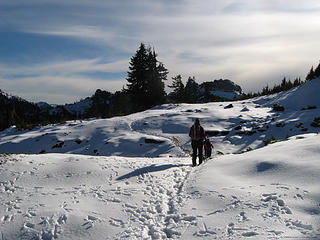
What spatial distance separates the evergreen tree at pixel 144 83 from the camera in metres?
40.8

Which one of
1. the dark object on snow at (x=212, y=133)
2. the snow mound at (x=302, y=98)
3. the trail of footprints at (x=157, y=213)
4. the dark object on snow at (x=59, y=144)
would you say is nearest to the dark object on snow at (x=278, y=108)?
the snow mound at (x=302, y=98)

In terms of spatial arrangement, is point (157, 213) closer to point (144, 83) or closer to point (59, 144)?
point (59, 144)

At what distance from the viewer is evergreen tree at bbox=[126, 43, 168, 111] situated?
4075 cm

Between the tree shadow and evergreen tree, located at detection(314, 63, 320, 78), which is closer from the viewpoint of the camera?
the tree shadow

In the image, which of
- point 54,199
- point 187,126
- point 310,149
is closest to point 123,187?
point 54,199

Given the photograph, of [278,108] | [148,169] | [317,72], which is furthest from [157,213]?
[317,72]

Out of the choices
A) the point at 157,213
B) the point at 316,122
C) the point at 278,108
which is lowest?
the point at 157,213

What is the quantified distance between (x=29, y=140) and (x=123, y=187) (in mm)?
17668

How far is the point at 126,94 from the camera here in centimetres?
4300

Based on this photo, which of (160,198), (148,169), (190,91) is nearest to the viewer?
(160,198)

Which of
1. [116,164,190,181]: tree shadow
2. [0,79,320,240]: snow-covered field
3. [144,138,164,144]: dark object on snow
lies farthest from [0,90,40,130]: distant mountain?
[116,164,190,181]: tree shadow

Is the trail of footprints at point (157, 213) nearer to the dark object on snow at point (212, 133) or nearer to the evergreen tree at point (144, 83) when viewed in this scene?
the dark object on snow at point (212, 133)

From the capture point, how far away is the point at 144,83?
40.9m

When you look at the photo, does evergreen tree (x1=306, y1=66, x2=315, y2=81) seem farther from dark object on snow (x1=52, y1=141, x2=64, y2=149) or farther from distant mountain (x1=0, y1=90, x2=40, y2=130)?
distant mountain (x1=0, y1=90, x2=40, y2=130)
